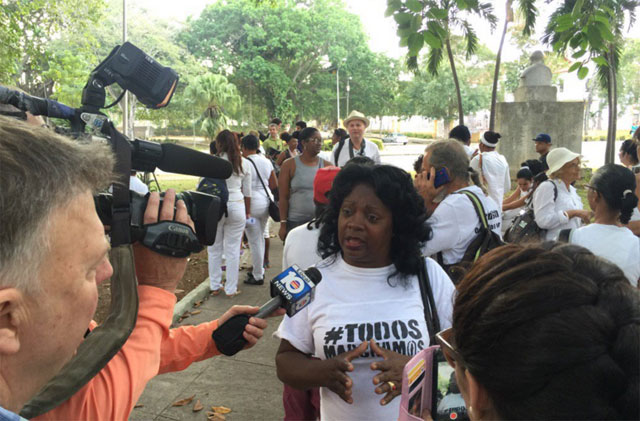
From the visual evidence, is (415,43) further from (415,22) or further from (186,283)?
(186,283)

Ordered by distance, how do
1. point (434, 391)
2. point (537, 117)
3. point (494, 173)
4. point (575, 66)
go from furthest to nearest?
1. point (537, 117)
2. point (494, 173)
3. point (575, 66)
4. point (434, 391)

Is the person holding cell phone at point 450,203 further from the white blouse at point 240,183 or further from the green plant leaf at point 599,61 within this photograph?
the white blouse at point 240,183

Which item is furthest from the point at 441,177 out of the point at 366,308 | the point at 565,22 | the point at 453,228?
the point at 366,308

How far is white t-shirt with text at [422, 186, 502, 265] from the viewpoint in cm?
300

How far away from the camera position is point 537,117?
52.4ft

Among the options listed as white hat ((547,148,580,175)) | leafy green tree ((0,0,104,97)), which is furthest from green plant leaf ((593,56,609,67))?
leafy green tree ((0,0,104,97))

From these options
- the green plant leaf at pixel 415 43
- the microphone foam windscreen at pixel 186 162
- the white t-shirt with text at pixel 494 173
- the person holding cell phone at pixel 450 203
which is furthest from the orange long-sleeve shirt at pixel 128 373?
the white t-shirt with text at pixel 494 173

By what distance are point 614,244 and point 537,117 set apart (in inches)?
Result: 574

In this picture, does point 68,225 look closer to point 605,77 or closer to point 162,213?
point 162,213

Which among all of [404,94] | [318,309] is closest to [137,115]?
[404,94]

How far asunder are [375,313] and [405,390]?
773 millimetres

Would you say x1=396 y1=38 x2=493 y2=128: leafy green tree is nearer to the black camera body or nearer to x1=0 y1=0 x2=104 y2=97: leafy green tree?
x1=0 y1=0 x2=104 y2=97: leafy green tree

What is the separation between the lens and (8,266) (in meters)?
0.84

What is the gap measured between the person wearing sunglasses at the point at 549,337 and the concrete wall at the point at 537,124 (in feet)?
54.3
